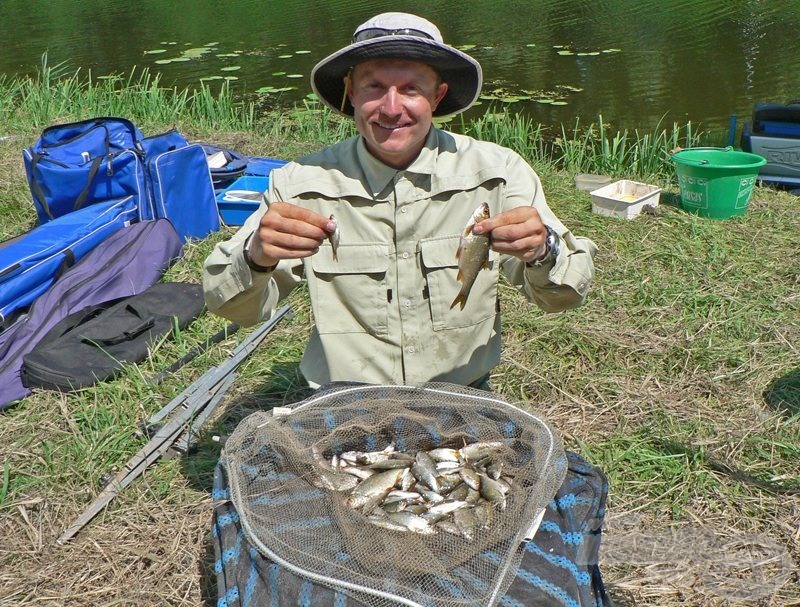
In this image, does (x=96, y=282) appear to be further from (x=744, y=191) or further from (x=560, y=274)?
(x=744, y=191)

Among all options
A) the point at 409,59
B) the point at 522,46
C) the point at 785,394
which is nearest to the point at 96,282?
the point at 409,59

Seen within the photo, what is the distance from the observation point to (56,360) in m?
3.62

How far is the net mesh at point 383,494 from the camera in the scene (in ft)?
6.19

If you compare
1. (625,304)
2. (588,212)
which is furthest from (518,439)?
(588,212)

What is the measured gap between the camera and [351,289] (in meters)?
2.62

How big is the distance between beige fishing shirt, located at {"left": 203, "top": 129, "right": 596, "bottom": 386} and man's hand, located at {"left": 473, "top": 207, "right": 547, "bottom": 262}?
1.12 feet

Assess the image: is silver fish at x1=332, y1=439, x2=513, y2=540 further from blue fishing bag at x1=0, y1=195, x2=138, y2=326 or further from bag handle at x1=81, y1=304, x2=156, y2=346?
blue fishing bag at x1=0, y1=195, x2=138, y2=326

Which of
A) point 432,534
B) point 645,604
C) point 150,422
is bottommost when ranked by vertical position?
point 645,604

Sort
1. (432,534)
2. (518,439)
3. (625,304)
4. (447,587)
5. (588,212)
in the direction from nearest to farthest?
1. (447,587)
2. (432,534)
3. (518,439)
4. (625,304)
5. (588,212)

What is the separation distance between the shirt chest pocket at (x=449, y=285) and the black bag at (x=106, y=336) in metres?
1.75

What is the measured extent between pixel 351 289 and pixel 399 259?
0.18 meters

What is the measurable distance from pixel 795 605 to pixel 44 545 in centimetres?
234

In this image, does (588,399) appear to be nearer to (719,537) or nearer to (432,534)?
(719,537)

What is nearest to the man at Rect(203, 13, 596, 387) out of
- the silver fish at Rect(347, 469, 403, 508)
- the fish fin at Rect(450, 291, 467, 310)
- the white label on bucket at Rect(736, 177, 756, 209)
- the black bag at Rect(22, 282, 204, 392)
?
the fish fin at Rect(450, 291, 467, 310)
